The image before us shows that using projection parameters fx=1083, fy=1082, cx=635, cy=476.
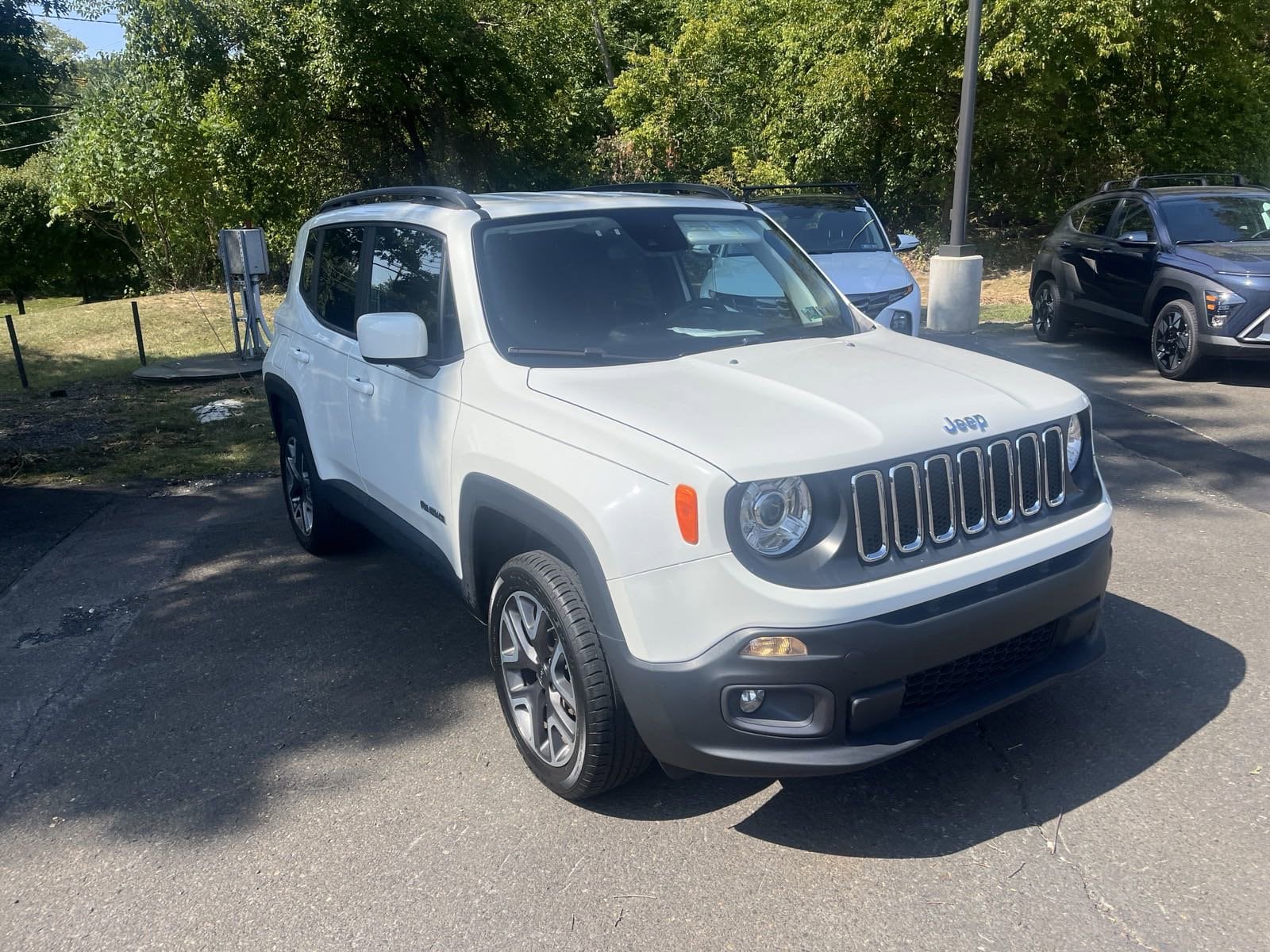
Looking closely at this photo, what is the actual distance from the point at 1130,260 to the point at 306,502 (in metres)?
7.89

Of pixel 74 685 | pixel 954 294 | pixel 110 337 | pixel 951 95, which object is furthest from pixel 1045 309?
pixel 110 337

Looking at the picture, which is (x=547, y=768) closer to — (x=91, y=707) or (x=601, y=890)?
(x=601, y=890)

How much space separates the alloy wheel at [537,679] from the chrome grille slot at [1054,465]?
1.58m

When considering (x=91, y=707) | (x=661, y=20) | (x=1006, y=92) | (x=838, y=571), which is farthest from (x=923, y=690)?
(x=661, y=20)

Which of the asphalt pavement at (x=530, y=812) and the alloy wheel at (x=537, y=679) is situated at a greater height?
the alloy wheel at (x=537, y=679)

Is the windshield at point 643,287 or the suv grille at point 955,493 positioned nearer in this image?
the suv grille at point 955,493

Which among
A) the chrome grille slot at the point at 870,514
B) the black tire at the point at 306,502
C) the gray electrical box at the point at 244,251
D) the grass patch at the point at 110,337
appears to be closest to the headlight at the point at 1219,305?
the black tire at the point at 306,502

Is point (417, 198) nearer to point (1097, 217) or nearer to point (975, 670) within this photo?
point (975, 670)

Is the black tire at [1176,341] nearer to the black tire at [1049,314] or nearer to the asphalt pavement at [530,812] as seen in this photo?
the black tire at [1049,314]

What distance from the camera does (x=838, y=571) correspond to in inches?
113

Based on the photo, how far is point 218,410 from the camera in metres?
10.5

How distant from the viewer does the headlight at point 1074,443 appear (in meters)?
3.47

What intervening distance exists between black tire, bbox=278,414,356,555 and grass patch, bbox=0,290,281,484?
231cm

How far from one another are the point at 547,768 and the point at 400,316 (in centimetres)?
162
